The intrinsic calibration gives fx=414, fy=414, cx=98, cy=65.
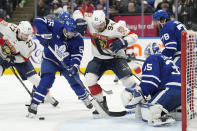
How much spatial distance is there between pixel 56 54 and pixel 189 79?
1356mm

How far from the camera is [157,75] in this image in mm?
3379

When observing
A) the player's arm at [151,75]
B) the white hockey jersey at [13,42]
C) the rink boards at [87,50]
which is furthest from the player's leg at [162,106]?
the rink boards at [87,50]

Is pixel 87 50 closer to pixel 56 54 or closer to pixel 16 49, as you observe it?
pixel 16 49

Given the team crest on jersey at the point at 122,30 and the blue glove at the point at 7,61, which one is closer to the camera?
the team crest on jersey at the point at 122,30

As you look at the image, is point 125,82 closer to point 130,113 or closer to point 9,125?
point 130,113

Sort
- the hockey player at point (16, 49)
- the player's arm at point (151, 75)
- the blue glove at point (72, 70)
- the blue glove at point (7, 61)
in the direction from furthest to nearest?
1. the blue glove at point (7, 61)
2. the hockey player at point (16, 49)
3. the blue glove at point (72, 70)
4. the player's arm at point (151, 75)

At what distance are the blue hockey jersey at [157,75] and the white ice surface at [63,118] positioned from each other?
34 centimetres

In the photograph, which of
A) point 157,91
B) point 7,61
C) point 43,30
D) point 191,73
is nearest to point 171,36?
point 157,91

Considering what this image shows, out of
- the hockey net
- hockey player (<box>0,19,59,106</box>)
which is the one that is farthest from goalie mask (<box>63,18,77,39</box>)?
the hockey net

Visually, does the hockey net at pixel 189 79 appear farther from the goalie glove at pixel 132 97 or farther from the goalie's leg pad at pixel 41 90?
the goalie's leg pad at pixel 41 90

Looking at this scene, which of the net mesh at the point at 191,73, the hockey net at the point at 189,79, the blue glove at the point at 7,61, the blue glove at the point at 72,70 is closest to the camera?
the hockey net at the point at 189,79

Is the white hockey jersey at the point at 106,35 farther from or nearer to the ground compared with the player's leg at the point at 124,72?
farther from the ground

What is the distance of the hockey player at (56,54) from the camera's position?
387 cm

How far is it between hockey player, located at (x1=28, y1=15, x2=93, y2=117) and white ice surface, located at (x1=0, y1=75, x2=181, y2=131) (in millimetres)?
216
